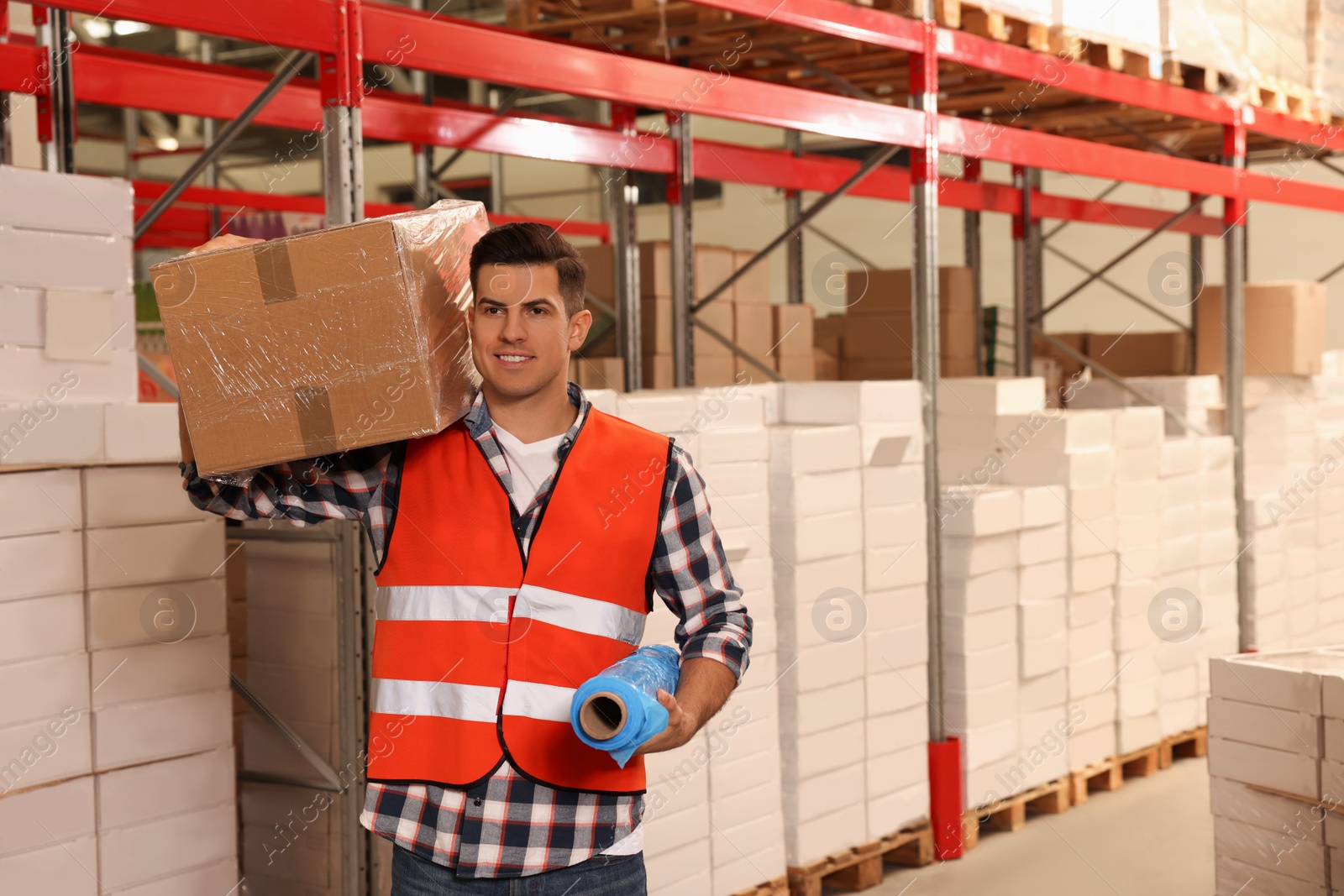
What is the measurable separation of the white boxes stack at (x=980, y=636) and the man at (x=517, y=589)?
3857 millimetres

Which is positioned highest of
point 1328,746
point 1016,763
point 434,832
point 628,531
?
point 628,531

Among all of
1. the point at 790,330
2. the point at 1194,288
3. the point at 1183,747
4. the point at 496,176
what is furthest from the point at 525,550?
the point at 496,176

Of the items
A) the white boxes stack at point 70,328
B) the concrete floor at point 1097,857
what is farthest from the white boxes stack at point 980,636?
the white boxes stack at point 70,328

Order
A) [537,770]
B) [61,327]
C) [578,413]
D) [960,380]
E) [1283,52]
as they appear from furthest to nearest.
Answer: [1283,52]
[960,380]
[61,327]
[578,413]
[537,770]

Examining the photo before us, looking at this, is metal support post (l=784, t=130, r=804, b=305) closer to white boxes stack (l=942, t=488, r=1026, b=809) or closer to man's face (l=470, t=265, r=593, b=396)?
white boxes stack (l=942, t=488, r=1026, b=809)

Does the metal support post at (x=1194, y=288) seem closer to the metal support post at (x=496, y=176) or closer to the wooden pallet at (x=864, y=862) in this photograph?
the wooden pallet at (x=864, y=862)

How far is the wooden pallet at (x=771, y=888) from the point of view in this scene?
5258 mm

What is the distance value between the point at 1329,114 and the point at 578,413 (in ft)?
28.6

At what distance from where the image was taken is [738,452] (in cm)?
518

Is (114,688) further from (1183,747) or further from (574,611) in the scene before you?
(1183,747)

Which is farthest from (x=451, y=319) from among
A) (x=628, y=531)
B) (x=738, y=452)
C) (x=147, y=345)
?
(x=147, y=345)

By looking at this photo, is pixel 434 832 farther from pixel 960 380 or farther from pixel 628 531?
pixel 960 380

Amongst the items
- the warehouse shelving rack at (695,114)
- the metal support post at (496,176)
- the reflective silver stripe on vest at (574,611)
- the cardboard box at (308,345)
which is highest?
the metal support post at (496,176)

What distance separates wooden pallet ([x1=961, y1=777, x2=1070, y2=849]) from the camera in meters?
6.27
